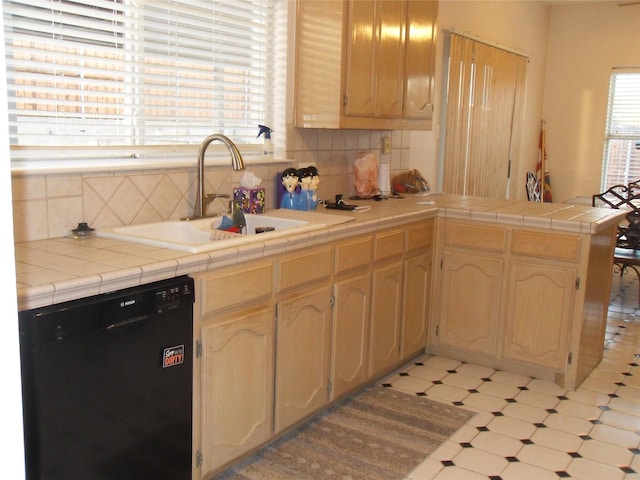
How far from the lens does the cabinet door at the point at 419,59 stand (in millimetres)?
3713

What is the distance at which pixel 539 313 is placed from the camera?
133 inches

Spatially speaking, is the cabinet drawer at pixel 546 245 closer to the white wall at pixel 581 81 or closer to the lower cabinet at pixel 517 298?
the lower cabinet at pixel 517 298

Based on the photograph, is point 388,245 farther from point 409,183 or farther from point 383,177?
point 409,183

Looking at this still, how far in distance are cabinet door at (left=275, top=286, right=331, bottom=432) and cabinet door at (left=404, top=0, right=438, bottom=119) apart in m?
1.58

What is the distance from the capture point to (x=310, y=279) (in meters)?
2.65

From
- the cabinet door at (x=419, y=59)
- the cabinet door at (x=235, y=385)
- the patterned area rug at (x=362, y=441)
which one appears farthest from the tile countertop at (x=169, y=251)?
the patterned area rug at (x=362, y=441)

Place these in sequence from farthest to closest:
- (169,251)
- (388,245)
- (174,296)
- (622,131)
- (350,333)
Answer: (622,131), (388,245), (350,333), (169,251), (174,296)

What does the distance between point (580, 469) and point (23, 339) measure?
2.15 m

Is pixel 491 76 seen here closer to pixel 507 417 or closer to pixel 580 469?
pixel 507 417

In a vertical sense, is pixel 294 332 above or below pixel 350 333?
above

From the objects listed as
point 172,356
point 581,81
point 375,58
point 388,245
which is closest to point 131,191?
point 172,356

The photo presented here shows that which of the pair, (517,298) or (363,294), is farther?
(517,298)

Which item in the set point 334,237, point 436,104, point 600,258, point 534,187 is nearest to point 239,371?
point 334,237

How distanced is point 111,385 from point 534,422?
201cm
